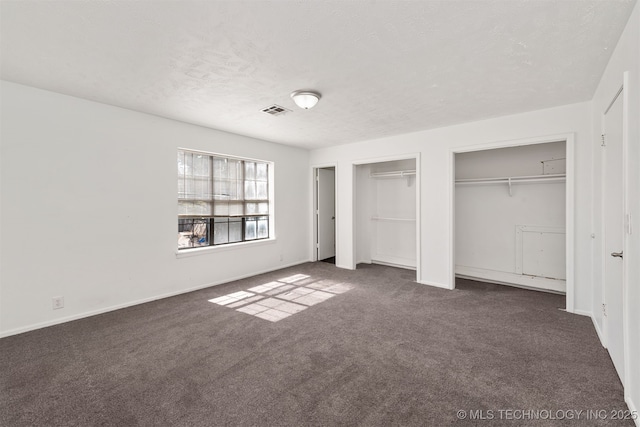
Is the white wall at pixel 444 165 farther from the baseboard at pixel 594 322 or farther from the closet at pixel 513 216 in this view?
the closet at pixel 513 216

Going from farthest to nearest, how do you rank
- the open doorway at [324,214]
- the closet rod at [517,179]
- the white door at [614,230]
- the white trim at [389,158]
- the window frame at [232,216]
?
the open doorway at [324,214]
the white trim at [389,158]
the window frame at [232,216]
the closet rod at [517,179]
the white door at [614,230]

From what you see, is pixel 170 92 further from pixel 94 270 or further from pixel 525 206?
pixel 525 206

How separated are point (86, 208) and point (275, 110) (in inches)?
99.7

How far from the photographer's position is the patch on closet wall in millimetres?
4148

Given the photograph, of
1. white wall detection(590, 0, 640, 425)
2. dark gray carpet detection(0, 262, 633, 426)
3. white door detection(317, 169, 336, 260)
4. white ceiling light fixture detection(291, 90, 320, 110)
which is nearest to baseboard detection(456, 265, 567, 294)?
dark gray carpet detection(0, 262, 633, 426)

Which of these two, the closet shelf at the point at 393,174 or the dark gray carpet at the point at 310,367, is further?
the closet shelf at the point at 393,174

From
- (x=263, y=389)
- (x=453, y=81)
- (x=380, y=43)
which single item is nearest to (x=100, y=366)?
(x=263, y=389)

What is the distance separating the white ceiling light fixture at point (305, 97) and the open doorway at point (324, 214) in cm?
321

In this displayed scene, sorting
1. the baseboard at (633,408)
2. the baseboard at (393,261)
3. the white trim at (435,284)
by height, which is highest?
the baseboard at (393,261)

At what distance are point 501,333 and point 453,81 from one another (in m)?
2.59

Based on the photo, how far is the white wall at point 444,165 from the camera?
11.0ft

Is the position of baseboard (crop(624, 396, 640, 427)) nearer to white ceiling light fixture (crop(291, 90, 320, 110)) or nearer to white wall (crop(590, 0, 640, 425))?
white wall (crop(590, 0, 640, 425))

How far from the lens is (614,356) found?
2277 millimetres

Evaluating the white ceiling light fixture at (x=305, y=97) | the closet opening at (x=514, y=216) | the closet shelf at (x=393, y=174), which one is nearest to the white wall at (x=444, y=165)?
the closet opening at (x=514, y=216)
